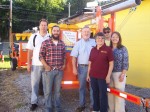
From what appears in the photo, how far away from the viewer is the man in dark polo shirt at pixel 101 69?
560 centimetres

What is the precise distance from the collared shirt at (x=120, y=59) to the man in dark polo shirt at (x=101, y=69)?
243 millimetres

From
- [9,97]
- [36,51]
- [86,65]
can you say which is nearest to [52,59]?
[36,51]

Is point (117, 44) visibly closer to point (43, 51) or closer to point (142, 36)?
point (43, 51)

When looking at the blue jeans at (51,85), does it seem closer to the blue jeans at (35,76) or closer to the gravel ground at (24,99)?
the blue jeans at (35,76)

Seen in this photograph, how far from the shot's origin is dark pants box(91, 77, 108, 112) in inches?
224

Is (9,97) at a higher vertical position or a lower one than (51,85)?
lower

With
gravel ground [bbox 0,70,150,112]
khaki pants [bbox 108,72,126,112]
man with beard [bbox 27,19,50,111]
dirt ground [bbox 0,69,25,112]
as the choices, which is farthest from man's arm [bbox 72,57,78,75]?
dirt ground [bbox 0,69,25,112]

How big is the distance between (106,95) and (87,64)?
3.08 ft

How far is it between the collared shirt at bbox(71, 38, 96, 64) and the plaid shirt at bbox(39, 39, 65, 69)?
19.3 inches

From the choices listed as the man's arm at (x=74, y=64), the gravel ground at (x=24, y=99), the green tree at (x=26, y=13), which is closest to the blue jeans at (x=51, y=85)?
the man's arm at (x=74, y=64)

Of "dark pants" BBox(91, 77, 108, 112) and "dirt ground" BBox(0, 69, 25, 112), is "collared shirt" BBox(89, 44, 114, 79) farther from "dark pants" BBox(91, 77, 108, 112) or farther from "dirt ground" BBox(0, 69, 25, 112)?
"dirt ground" BBox(0, 69, 25, 112)

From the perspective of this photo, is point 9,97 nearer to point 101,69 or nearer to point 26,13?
point 101,69

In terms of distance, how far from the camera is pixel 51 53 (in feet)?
19.6

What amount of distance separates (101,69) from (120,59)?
1.57 feet
